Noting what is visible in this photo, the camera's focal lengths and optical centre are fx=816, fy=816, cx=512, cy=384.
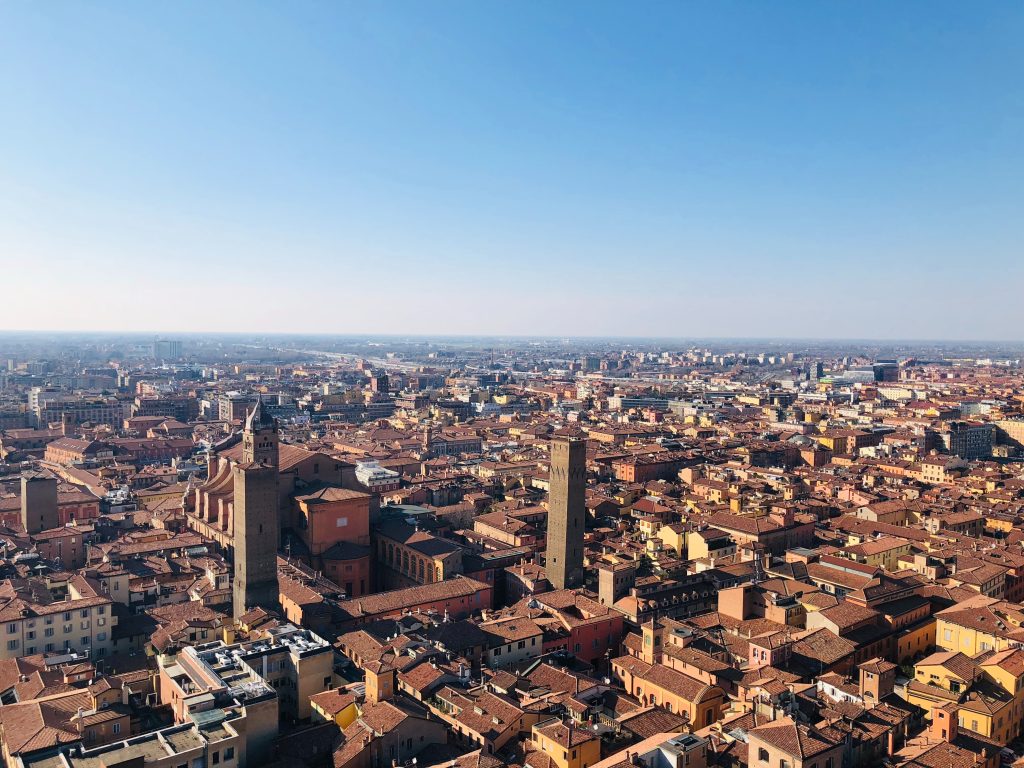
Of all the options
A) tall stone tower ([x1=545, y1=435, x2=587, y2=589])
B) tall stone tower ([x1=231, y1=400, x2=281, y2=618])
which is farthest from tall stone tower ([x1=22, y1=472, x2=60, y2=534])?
tall stone tower ([x1=545, y1=435, x2=587, y2=589])

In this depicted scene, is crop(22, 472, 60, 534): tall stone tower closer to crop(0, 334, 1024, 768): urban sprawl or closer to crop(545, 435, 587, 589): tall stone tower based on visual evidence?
crop(0, 334, 1024, 768): urban sprawl

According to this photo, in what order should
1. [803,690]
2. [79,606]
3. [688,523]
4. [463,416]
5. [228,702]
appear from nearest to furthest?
1. [228,702]
2. [803,690]
3. [79,606]
4. [688,523]
5. [463,416]

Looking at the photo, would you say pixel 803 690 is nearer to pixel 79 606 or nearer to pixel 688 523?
pixel 688 523

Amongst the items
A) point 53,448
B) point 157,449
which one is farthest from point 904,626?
point 53,448

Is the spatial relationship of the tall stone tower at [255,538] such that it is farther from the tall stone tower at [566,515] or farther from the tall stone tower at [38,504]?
the tall stone tower at [38,504]

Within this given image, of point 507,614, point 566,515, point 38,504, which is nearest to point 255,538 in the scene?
point 507,614
